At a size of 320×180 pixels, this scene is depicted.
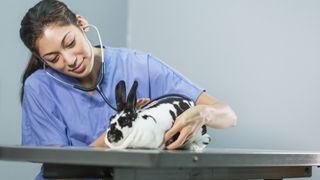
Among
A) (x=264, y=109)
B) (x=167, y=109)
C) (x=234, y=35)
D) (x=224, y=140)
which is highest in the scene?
(x=234, y=35)

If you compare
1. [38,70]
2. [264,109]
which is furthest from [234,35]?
[38,70]

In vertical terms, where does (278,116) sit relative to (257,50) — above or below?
below

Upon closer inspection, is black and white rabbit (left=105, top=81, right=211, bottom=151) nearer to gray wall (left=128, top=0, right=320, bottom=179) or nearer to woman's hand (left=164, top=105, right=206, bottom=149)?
woman's hand (left=164, top=105, right=206, bottom=149)

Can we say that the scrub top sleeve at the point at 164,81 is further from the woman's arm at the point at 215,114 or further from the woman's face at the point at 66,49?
the woman's face at the point at 66,49

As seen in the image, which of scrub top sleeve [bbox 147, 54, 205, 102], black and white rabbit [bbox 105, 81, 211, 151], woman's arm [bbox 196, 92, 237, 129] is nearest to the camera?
black and white rabbit [bbox 105, 81, 211, 151]

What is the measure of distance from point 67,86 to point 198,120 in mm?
487

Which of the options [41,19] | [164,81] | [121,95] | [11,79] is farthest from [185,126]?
[11,79]

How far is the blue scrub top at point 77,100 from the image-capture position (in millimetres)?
1418

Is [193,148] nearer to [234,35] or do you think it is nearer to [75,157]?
[75,157]

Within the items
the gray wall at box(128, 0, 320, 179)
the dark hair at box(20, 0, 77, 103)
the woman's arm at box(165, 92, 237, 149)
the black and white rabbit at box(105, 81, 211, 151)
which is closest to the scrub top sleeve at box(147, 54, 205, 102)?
the woman's arm at box(165, 92, 237, 149)

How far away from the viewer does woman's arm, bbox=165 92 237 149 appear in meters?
1.08

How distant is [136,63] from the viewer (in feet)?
5.08

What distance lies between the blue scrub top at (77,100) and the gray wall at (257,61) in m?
0.62

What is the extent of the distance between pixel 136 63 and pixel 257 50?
0.69 meters
